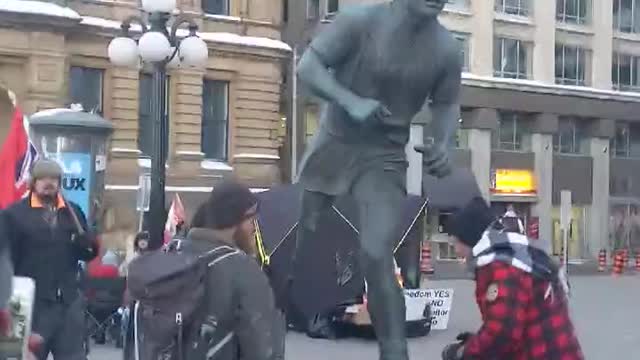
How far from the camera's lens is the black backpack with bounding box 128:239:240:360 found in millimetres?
4930

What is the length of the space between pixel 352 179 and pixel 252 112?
114 ft

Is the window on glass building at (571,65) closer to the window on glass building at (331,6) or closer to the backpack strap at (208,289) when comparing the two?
the window on glass building at (331,6)

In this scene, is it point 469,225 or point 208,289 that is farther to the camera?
point 469,225

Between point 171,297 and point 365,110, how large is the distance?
1.46m

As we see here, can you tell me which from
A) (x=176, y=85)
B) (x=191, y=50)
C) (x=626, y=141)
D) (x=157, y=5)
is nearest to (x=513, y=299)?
(x=157, y=5)

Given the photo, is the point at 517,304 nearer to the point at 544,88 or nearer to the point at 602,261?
the point at 602,261

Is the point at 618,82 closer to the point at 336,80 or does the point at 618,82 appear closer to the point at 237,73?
the point at 237,73

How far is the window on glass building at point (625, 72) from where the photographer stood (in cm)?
5509

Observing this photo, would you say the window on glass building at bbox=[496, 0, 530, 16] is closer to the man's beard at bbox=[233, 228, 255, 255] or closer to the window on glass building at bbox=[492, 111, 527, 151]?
the window on glass building at bbox=[492, 111, 527, 151]

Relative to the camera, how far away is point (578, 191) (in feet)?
175

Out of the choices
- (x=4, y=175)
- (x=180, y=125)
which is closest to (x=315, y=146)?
(x=4, y=175)

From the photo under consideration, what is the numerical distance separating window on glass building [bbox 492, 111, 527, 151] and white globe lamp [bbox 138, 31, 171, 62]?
112 ft

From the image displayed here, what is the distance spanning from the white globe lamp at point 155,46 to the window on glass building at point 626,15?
41282mm

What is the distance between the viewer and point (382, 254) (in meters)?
6.21
